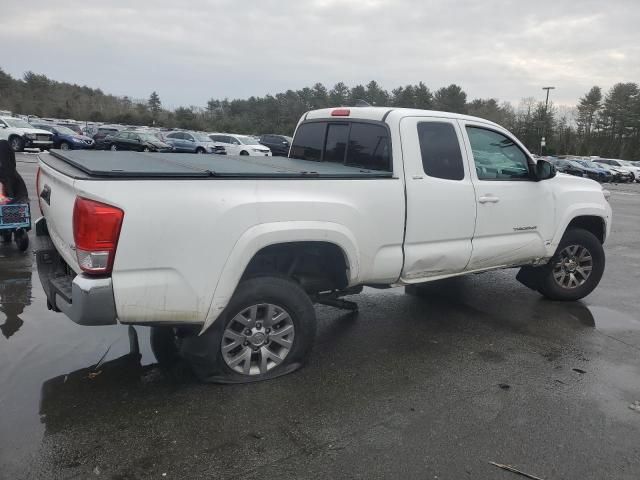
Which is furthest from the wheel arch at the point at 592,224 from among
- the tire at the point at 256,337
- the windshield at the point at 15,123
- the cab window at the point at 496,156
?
the windshield at the point at 15,123

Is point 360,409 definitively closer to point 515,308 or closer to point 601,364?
point 601,364

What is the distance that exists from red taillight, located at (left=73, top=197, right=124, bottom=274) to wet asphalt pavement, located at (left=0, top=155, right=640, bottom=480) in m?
1.02

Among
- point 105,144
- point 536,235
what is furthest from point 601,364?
point 105,144

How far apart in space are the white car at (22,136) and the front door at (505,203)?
97.2 ft

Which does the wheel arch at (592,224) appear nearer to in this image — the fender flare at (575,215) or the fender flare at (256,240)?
the fender flare at (575,215)

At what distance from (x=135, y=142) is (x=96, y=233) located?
1253 inches

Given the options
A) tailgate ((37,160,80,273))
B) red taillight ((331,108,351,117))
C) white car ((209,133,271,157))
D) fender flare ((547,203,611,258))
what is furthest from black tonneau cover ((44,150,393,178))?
white car ((209,133,271,157))

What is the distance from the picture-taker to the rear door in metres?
4.25

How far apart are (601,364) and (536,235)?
144cm

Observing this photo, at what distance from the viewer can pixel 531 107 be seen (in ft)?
254

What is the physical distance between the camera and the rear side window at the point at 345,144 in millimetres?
4434

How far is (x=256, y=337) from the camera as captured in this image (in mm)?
3678

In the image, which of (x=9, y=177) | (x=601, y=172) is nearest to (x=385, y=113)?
(x=9, y=177)

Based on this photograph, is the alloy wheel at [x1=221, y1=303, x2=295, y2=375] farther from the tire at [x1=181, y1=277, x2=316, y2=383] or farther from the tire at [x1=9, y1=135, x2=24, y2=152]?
the tire at [x1=9, y1=135, x2=24, y2=152]
